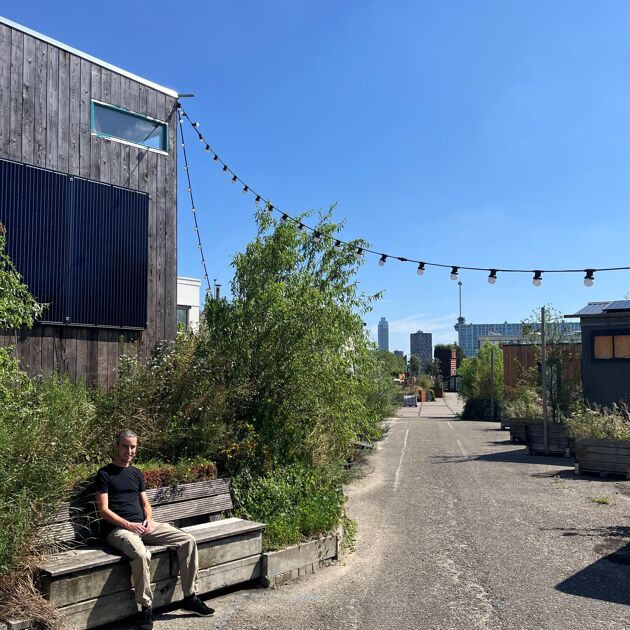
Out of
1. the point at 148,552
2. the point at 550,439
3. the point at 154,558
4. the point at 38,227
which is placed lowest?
the point at 550,439

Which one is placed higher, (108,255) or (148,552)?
(108,255)

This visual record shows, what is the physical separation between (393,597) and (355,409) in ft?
11.0

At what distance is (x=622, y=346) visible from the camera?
16578 mm

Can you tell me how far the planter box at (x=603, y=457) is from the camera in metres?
12.5

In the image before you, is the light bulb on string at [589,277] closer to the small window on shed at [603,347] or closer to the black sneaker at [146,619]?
the small window on shed at [603,347]

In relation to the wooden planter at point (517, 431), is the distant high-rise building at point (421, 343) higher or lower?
higher

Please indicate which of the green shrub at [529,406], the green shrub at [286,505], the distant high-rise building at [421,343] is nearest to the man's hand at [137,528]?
the green shrub at [286,505]

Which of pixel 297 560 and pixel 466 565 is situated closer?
pixel 297 560

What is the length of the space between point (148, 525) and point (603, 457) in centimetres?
1005

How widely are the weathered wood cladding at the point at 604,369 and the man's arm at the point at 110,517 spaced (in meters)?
14.1

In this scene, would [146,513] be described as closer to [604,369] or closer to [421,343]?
[604,369]

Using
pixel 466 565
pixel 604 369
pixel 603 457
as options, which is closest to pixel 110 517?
pixel 466 565

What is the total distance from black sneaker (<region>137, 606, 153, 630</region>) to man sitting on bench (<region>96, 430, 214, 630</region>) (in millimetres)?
131

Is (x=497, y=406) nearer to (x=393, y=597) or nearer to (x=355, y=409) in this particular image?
(x=355, y=409)
